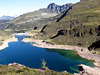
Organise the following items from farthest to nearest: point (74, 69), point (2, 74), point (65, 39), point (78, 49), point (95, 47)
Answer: point (65, 39) < point (78, 49) < point (95, 47) < point (74, 69) < point (2, 74)

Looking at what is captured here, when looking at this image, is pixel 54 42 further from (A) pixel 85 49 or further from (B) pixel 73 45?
(A) pixel 85 49

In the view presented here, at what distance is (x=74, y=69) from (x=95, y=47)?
62713 millimetres

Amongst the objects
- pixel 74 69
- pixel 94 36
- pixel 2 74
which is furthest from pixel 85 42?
pixel 2 74

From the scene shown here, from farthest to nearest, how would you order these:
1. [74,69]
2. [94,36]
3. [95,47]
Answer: [94,36]
[95,47]
[74,69]

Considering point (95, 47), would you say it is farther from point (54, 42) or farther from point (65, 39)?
point (54, 42)

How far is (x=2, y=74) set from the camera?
135ft

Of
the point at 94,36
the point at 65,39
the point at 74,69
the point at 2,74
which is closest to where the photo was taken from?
the point at 2,74

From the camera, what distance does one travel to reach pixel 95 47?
477 feet

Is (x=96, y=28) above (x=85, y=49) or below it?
above

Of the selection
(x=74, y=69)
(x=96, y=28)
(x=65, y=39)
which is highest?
(x=96, y=28)

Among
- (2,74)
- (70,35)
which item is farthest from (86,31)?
(2,74)

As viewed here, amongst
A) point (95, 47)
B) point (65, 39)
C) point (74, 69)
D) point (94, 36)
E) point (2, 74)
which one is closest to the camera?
point (2, 74)

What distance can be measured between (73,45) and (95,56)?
157ft

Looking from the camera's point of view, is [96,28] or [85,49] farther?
[96,28]
